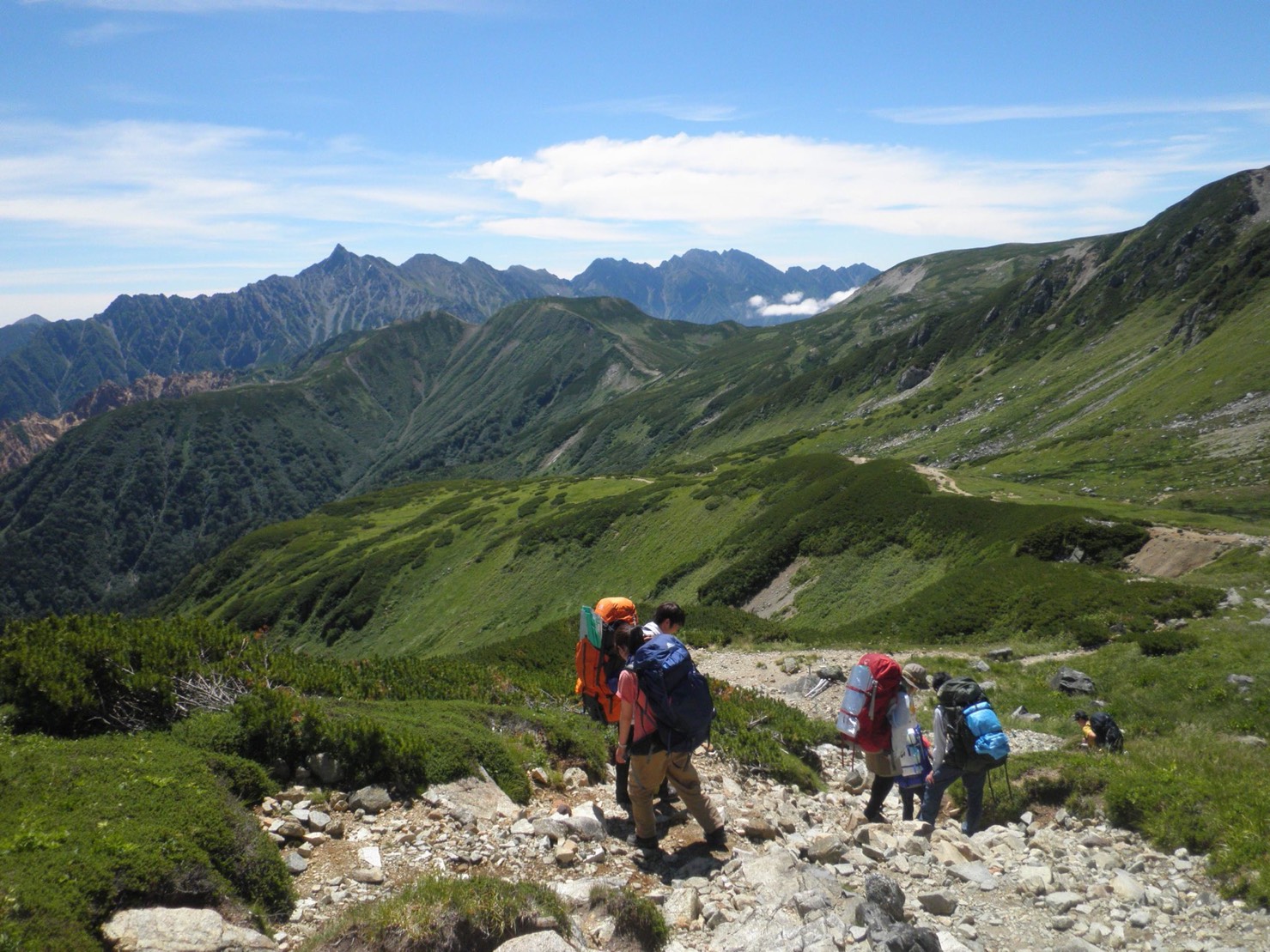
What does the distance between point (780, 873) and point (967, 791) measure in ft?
14.0

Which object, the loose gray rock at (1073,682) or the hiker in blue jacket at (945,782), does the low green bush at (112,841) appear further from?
the loose gray rock at (1073,682)

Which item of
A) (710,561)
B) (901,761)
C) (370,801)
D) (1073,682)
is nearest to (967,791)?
(901,761)

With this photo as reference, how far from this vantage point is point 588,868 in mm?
8125

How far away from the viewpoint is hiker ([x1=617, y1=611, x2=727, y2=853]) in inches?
331

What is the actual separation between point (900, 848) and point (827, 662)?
1400cm

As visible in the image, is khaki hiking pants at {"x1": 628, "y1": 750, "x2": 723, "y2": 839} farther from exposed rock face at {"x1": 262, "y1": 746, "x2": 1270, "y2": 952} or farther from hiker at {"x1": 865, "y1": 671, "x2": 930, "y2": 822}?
hiker at {"x1": 865, "y1": 671, "x2": 930, "y2": 822}

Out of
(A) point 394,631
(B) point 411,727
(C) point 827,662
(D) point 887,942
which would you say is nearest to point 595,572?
(A) point 394,631

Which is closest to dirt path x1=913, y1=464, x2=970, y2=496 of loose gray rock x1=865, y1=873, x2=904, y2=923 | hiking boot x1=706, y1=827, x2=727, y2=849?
hiking boot x1=706, y1=827, x2=727, y2=849

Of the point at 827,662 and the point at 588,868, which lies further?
the point at 827,662

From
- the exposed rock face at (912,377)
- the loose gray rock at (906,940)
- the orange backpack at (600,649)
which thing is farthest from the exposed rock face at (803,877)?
the exposed rock face at (912,377)

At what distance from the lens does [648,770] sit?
847 centimetres

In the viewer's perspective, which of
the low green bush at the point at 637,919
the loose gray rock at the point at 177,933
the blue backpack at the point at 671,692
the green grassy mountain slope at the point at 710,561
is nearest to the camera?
the loose gray rock at the point at 177,933

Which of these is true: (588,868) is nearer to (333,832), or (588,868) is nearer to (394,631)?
(333,832)

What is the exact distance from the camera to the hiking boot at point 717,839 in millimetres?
8773
